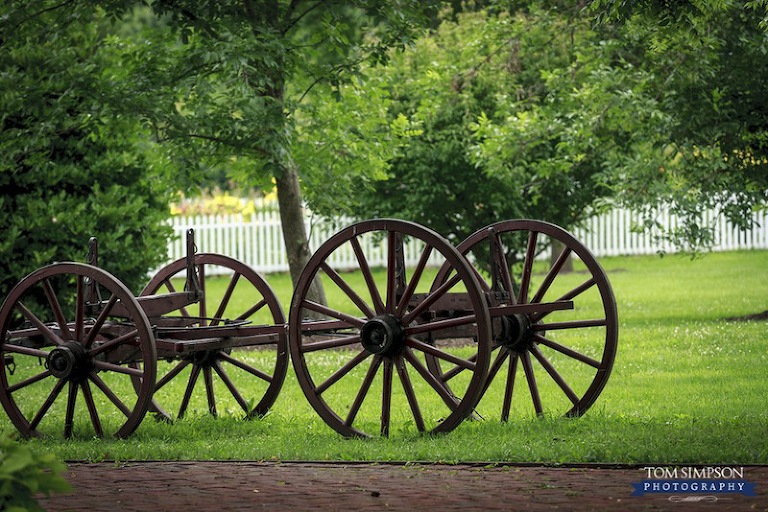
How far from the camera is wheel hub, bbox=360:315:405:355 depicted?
7590mm

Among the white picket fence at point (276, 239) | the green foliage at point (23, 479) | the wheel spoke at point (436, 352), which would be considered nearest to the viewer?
the green foliage at point (23, 479)

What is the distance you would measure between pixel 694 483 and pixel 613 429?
169 centimetres

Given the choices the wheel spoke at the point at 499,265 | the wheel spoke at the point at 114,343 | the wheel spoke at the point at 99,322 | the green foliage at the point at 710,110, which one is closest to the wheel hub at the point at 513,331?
the wheel spoke at the point at 499,265

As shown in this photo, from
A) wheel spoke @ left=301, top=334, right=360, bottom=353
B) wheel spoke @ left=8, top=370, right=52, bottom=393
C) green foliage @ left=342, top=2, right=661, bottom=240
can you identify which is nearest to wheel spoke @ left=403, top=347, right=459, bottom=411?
wheel spoke @ left=301, top=334, right=360, bottom=353

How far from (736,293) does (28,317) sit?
42.0 feet

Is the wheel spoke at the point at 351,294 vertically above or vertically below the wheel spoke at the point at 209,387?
above

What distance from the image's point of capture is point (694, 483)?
5.97 meters

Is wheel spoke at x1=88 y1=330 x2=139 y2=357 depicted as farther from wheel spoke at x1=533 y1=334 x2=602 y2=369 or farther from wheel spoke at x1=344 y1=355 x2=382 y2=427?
wheel spoke at x1=533 y1=334 x2=602 y2=369

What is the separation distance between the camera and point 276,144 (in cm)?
1155

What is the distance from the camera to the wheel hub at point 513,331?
8281 millimetres

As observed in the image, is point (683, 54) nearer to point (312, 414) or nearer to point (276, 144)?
point (276, 144)

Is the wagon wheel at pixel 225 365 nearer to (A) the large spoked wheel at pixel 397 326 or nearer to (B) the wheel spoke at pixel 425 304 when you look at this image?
(A) the large spoked wheel at pixel 397 326

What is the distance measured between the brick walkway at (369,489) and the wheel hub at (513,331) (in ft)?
5.92

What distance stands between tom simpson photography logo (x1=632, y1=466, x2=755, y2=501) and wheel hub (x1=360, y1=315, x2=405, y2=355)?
186 cm
